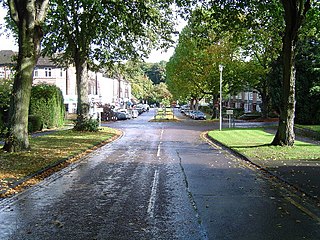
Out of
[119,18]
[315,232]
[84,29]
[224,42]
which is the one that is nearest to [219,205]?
[315,232]

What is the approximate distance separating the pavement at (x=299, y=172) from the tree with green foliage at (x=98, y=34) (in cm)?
1185

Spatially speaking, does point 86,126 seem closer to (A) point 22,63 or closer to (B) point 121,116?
(A) point 22,63

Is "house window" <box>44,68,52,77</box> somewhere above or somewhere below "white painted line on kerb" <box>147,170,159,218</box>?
above

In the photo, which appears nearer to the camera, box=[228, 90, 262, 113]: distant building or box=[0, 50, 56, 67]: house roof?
box=[0, 50, 56, 67]: house roof

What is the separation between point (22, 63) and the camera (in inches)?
609

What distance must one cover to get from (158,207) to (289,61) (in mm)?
12026

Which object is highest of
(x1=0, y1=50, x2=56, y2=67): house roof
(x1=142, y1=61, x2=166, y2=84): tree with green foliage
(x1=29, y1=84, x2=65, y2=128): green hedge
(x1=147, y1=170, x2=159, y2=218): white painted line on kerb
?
(x1=142, y1=61, x2=166, y2=84): tree with green foliage

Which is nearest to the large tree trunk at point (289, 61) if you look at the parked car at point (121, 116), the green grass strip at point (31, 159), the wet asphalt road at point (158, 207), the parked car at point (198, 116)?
the wet asphalt road at point (158, 207)

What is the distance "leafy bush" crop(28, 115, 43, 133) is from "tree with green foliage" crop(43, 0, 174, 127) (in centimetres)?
337

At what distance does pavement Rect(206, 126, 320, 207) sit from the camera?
934 centimetres

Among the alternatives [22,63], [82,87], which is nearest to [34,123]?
[82,87]

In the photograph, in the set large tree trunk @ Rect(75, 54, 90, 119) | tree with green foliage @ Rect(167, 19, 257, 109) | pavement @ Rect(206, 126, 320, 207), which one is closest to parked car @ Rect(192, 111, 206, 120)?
tree with green foliage @ Rect(167, 19, 257, 109)

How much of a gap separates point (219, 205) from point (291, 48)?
38.0ft

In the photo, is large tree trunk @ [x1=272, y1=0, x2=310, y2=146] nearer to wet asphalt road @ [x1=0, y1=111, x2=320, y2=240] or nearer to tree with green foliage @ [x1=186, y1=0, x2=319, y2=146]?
tree with green foliage @ [x1=186, y1=0, x2=319, y2=146]
